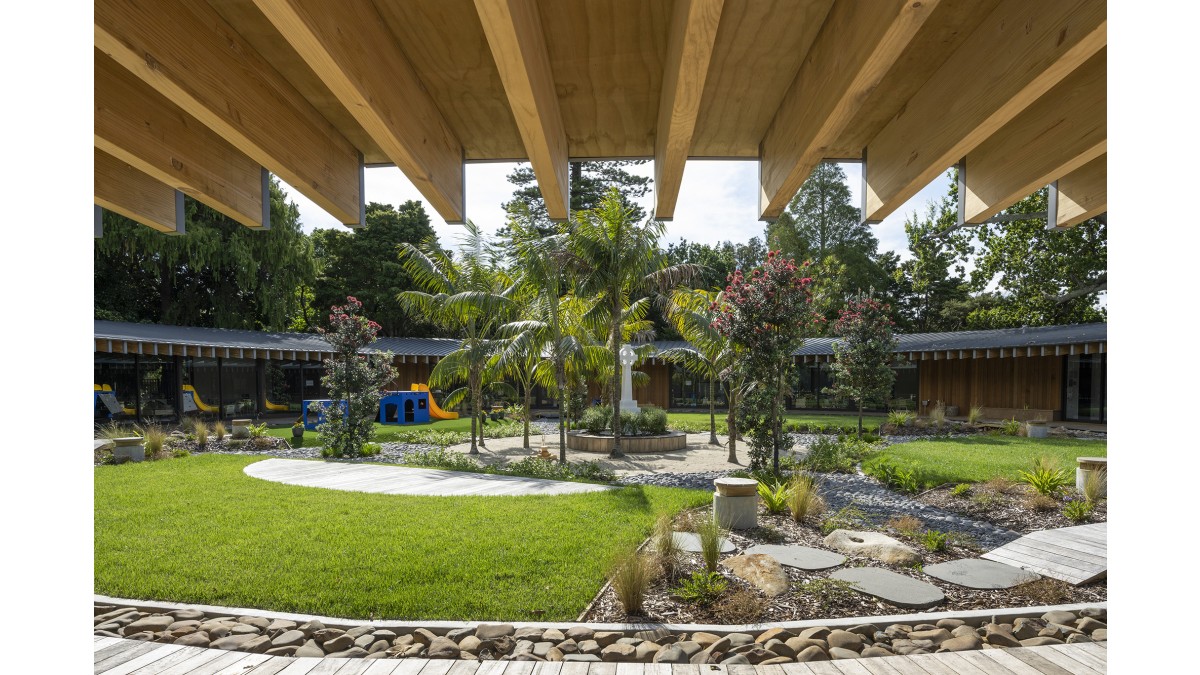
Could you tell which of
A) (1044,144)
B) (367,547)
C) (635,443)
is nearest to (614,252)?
(635,443)

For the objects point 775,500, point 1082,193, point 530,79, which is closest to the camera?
point 530,79

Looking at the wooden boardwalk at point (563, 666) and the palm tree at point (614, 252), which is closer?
the wooden boardwalk at point (563, 666)

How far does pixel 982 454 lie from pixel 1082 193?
10.9 m

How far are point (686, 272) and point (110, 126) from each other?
11766 millimetres

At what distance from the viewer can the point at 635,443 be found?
42.9 feet

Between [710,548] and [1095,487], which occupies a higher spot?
[710,548]

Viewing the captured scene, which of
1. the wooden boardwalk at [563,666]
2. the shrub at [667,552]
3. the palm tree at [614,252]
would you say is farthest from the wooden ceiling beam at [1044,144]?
the palm tree at [614,252]

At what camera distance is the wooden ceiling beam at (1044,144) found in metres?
1.78

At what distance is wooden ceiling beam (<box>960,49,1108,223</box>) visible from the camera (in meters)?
1.78

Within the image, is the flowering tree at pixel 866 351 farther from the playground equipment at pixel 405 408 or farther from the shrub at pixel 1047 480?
the playground equipment at pixel 405 408

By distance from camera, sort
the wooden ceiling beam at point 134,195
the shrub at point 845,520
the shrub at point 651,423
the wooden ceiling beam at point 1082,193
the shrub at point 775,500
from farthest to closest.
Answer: the shrub at point 651,423, the shrub at point 775,500, the shrub at point 845,520, the wooden ceiling beam at point 1082,193, the wooden ceiling beam at point 134,195

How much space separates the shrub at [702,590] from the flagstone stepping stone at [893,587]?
1110mm

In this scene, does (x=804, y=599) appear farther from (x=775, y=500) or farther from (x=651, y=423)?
(x=651, y=423)
